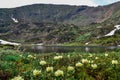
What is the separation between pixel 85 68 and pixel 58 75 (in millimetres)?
2369

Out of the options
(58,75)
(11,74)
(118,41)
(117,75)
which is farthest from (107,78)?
(118,41)

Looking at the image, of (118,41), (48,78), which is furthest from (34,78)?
(118,41)

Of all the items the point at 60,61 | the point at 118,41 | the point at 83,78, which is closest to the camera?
the point at 83,78

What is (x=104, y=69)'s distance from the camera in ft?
35.6

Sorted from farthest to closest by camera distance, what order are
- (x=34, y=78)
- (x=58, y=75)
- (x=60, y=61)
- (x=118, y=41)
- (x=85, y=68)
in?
(x=118, y=41)
(x=60, y=61)
(x=85, y=68)
(x=34, y=78)
(x=58, y=75)

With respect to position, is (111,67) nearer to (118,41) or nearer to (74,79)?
(74,79)

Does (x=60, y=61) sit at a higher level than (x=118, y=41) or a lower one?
higher

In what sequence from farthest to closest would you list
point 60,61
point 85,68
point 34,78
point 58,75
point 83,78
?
point 60,61, point 85,68, point 83,78, point 34,78, point 58,75

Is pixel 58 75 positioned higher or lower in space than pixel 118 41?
higher

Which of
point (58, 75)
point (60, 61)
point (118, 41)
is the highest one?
point (58, 75)

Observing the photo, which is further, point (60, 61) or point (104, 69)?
point (60, 61)

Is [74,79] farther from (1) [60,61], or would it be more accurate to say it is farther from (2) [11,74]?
(1) [60,61]

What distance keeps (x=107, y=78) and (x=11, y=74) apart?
2912 mm

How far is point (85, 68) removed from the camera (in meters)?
10.6
